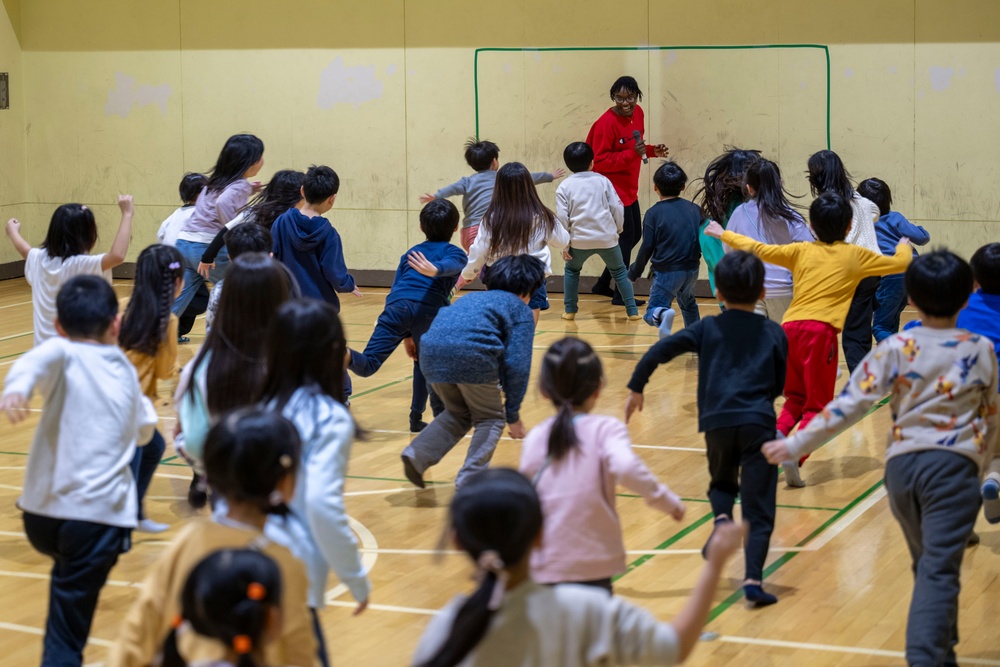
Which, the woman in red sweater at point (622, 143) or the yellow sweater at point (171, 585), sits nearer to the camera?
the yellow sweater at point (171, 585)

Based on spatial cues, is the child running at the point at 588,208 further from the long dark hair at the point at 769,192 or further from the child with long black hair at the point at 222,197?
the long dark hair at the point at 769,192

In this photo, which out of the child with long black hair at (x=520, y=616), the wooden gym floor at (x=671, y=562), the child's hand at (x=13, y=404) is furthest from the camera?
the wooden gym floor at (x=671, y=562)

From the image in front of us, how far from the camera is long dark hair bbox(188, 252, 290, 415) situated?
3576 millimetres

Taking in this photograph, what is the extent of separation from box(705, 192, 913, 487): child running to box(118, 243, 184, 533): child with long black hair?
7.70 ft

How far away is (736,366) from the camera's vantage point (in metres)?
4.50

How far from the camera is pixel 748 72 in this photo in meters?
11.6

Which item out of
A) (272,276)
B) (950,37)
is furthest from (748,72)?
(272,276)

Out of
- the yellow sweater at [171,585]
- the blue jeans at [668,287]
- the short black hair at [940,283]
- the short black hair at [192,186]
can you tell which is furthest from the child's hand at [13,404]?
the blue jeans at [668,287]

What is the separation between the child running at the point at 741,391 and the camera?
4484 mm

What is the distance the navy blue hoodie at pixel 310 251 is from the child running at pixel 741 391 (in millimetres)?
2854

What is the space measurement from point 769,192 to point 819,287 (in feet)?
4.00

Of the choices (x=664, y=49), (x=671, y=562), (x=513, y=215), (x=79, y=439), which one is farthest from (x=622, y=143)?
(x=79, y=439)

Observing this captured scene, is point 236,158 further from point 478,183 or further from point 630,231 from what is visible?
point 630,231

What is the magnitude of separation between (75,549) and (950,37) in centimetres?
934
